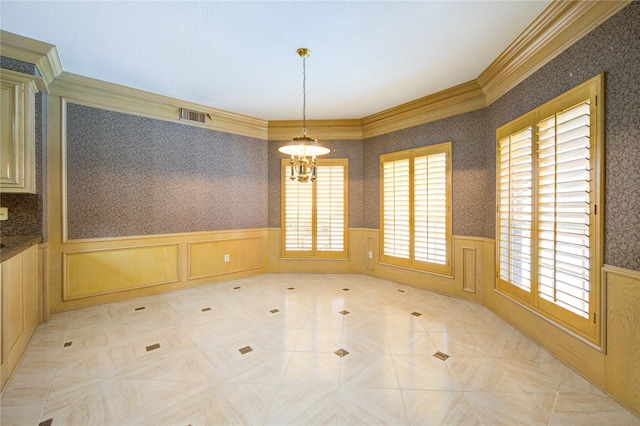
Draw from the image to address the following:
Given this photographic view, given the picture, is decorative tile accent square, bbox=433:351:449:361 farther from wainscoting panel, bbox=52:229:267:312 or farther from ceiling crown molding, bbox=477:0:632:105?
wainscoting panel, bbox=52:229:267:312

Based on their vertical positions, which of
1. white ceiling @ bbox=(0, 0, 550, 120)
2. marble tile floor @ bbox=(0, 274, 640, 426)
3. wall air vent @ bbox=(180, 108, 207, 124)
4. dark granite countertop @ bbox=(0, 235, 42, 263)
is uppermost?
white ceiling @ bbox=(0, 0, 550, 120)

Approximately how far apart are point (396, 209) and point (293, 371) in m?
3.00

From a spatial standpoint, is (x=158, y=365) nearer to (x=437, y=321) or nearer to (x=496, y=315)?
(x=437, y=321)

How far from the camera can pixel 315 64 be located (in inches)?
120

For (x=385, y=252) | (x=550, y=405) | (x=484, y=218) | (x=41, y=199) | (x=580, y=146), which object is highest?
(x=580, y=146)

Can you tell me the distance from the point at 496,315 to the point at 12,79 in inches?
221

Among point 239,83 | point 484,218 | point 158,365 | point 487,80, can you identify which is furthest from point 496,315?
point 239,83

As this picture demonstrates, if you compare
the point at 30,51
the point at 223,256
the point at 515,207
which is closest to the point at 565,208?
the point at 515,207

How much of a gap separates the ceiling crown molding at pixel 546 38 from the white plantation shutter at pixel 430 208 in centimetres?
117

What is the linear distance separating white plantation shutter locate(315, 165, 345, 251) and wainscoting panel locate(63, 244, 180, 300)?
244 centimetres

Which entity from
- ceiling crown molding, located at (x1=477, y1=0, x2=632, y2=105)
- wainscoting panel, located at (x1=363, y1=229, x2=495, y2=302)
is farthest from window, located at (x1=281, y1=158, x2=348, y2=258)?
ceiling crown molding, located at (x1=477, y1=0, x2=632, y2=105)

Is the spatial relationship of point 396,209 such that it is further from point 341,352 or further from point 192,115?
point 192,115

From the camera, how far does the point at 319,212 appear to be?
5027mm

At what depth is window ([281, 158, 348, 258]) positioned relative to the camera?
502 centimetres
